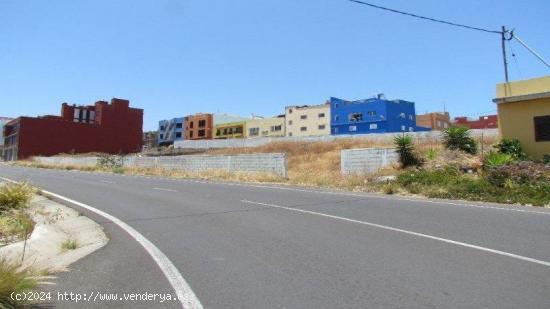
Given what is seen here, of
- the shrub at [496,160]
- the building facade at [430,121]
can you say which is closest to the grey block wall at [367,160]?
the shrub at [496,160]

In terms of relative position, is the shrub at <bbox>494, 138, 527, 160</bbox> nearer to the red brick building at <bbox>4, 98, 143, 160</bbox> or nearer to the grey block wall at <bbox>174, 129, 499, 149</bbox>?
the grey block wall at <bbox>174, 129, 499, 149</bbox>

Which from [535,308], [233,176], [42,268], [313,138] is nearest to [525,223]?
[535,308]

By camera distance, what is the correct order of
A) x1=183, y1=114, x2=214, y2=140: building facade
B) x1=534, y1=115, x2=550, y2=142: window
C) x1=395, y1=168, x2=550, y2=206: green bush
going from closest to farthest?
x1=395, y1=168, x2=550, y2=206: green bush → x1=534, y1=115, x2=550, y2=142: window → x1=183, y1=114, x2=214, y2=140: building facade

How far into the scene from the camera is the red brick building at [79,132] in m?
96.7

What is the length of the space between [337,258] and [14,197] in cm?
1042

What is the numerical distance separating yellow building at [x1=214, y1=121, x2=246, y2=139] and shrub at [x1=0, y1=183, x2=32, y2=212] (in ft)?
350

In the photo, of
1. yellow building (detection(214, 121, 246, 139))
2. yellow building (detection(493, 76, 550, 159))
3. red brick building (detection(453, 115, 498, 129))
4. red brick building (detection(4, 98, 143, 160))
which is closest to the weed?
yellow building (detection(493, 76, 550, 159))

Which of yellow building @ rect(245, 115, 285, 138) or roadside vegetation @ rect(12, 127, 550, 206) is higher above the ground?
yellow building @ rect(245, 115, 285, 138)

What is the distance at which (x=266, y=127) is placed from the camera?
4631 inches

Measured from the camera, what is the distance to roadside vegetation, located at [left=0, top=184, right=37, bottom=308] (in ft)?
16.1

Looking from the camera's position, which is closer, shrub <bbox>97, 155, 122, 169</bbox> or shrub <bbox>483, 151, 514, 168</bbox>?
shrub <bbox>483, 151, 514, 168</bbox>

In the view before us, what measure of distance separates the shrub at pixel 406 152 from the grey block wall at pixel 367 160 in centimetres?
34

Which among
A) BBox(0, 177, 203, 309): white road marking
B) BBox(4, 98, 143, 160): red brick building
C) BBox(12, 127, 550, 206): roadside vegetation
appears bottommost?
BBox(0, 177, 203, 309): white road marking

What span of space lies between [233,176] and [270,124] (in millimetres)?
87508
